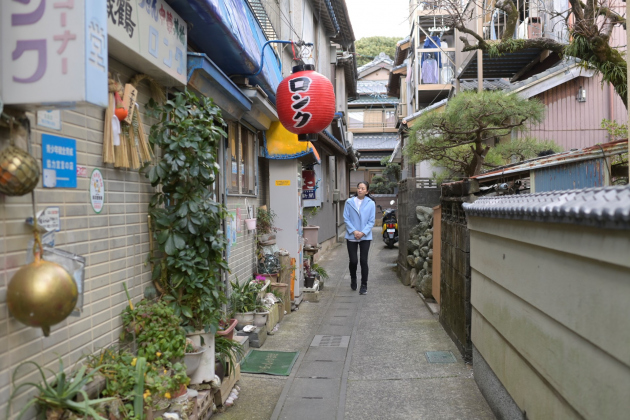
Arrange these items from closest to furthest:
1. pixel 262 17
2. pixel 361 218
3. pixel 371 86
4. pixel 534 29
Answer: pixel 262 17 → pixel 361 218 → pixel 534 29 → pixel 371 86

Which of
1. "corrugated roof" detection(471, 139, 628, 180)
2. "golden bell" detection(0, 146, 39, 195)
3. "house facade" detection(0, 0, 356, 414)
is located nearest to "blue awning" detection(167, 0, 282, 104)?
"house facade" detection(0, 0, 356, 414)

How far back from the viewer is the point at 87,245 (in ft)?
12.5

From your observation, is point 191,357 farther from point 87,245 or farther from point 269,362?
point 269,362

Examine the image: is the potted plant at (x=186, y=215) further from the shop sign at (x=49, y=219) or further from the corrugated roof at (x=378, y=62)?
the corrugated roof at (x=378, y=62)

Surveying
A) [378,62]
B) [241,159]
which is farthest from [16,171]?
[378,62]

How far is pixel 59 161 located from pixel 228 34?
10.5 ft

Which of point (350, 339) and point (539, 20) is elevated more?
point (539, 20)

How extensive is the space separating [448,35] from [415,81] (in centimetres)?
452

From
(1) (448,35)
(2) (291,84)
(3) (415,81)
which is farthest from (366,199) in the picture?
(1) (448,35)

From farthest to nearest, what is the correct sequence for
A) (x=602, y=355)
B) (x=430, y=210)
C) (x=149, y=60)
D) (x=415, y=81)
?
(x=415, y=81) < (x=430, y=210) < (x=149, y=60) < (x=602, y=355)

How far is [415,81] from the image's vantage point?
2241 centimetres

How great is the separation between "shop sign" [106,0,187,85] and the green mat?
3.73m

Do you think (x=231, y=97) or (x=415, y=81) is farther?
(x=415, y=81)

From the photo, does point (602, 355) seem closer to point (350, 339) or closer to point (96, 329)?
point (96, 329)
